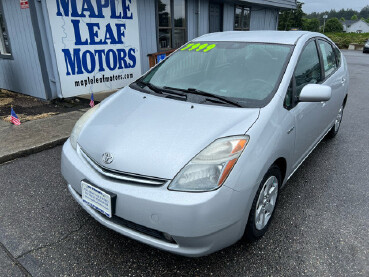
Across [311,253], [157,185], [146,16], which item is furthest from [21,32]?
[311,253]

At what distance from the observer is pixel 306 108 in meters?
2.65

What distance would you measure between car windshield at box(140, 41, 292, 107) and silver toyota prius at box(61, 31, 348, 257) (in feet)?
0.04

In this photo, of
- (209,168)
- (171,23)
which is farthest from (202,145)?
(171,23)

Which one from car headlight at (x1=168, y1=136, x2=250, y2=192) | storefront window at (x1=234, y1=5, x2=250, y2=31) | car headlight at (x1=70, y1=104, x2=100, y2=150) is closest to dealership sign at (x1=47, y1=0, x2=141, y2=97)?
car headlight at (x1=70, y1=104, x2=100, y2=150)

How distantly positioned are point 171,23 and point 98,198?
737 centimetres

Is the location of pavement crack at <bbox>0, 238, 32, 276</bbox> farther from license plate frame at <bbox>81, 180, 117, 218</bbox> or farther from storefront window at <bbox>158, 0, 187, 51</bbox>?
storefront window at <bbox>158, 0, 187, 51</bbox>

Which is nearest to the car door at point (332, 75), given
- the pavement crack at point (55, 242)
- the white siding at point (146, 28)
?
the pavement crack at point (55, 242)

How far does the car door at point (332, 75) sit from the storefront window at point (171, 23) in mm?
5177

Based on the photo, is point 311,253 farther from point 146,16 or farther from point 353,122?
point 146,16

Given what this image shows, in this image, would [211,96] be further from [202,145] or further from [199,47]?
[199,47]

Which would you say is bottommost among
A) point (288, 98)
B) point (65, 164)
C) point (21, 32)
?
point (65, 164)

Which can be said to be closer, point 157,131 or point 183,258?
point 157,131

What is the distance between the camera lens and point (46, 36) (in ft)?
18.6

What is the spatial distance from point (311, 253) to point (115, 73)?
5.93 metres
